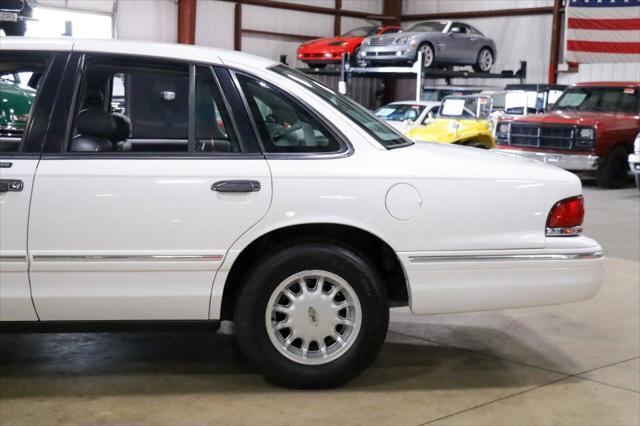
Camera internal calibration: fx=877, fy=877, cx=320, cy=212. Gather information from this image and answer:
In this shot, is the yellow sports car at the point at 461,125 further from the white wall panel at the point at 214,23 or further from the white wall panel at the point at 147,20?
the white wall panel at the point at 214,23

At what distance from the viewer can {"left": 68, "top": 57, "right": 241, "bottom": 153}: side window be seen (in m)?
4.05

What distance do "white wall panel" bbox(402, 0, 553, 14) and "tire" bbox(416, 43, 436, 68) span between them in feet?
26.5

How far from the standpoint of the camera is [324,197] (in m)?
3.98

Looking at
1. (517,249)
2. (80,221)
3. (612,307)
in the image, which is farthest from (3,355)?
(612,307)

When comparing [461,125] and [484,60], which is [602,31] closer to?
[484,60]

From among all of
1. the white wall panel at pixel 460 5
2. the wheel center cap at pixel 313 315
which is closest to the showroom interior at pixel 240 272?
the wheel center cap at pixel 313 315

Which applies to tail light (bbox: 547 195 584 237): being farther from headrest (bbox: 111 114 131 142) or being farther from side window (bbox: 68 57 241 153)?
headrest (bbox: 111 114 131 142)

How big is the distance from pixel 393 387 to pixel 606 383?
1109 mm

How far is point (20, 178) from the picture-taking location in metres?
3.85

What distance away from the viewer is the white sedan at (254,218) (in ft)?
12.8

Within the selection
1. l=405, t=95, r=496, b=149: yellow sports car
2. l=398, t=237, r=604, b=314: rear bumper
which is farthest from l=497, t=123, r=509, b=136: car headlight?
l=398, t=237, r=604, b=314: rear bumper

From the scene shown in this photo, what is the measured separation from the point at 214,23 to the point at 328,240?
78.5 feet

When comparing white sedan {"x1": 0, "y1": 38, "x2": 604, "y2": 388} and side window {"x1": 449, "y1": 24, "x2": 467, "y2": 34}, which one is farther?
side window {"x1": 449, "y1": 24, "x2": 467, "y2": 34}

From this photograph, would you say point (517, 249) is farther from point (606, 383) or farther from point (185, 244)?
point (185, 244)
